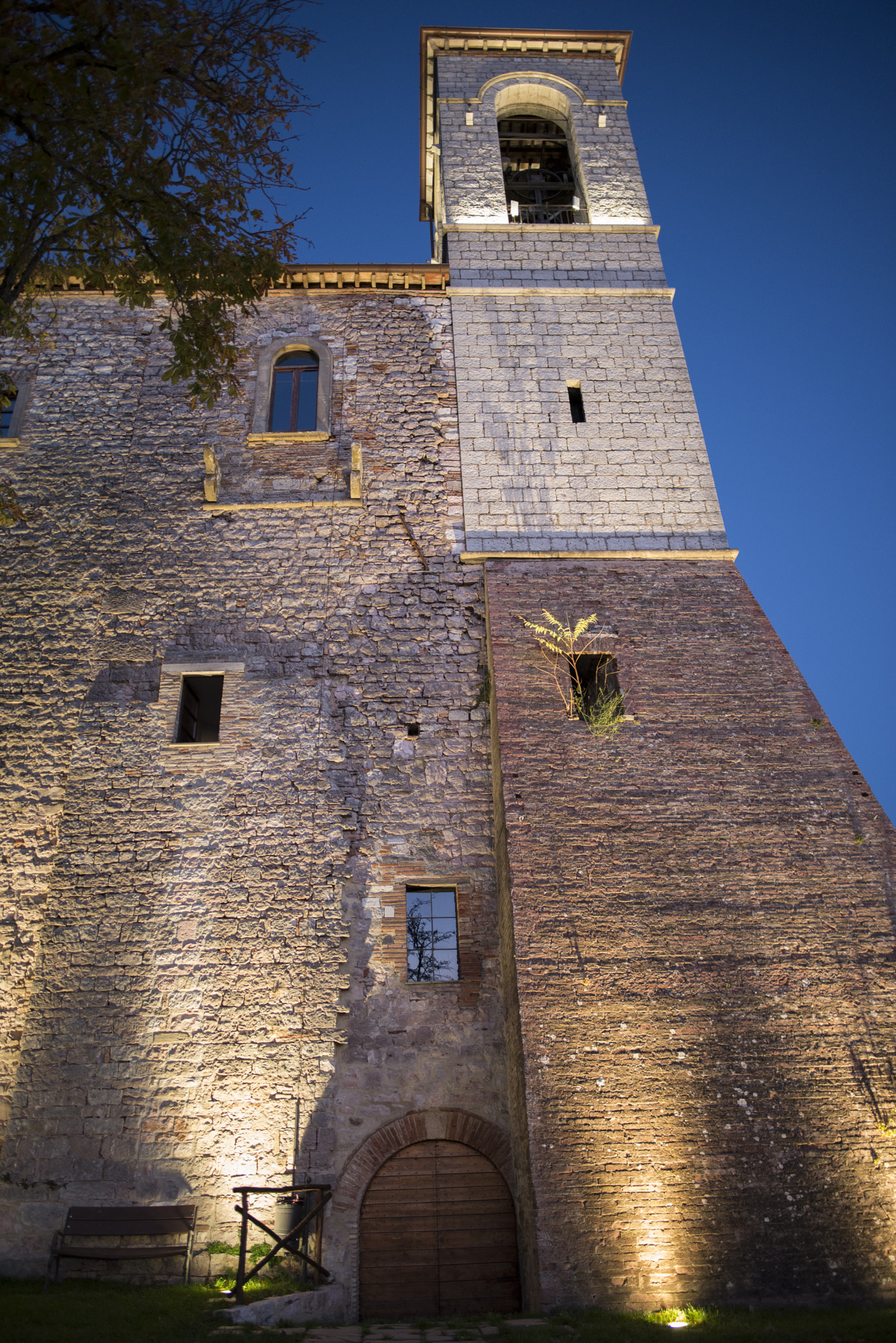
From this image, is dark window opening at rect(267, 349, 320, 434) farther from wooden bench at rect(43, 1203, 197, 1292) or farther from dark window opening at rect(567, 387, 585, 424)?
wooden bench at rect(43, 1203, 197, 1292)

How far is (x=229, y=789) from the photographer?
9.09 meters

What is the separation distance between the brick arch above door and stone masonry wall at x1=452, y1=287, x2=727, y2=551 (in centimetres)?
601

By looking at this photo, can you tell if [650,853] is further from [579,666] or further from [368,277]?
[368,277]

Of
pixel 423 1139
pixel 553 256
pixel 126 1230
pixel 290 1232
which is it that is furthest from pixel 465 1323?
pixel 553 256

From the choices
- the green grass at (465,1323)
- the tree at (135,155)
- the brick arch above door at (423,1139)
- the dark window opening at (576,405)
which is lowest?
the green grass at (465,1323)

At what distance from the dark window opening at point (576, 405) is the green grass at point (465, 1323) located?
9.20m

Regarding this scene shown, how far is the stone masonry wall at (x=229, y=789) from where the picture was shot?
775 centimetres

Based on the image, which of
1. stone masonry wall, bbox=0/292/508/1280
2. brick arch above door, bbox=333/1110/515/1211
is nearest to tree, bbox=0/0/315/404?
stone masonry wall, bbox=0/292/508/1280

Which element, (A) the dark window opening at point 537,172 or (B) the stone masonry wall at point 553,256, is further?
(A) the dark window opening at point 537,172

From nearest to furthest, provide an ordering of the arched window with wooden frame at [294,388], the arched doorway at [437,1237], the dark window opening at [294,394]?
the arched doorway at [437,1237]
the arched window with wooden frame at [294,388]
the dark window opening at [294,394]

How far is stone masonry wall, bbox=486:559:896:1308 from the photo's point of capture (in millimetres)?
6621

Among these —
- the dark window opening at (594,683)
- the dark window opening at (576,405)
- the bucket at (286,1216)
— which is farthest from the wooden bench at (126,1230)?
the dark window opening at (576,405)

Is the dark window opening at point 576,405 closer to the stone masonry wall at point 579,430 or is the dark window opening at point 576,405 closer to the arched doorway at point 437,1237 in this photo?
the stone masonry wall at point 579,430

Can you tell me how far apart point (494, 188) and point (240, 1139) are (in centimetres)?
1270
